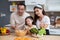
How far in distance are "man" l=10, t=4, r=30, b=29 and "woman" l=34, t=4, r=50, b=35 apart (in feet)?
0.41

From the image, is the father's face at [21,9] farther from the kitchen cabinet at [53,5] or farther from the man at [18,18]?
the kitchen cabinet at [53,5]

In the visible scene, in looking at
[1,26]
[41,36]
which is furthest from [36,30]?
[1,26]

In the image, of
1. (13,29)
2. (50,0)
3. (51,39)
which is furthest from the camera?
(13,29)

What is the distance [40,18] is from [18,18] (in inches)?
10.0

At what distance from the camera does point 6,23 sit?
1.57 meters

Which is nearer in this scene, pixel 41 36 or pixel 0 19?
pixel 41 36

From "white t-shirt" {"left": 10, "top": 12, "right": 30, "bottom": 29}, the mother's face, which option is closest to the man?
"white t-shirt" {"left": 10, "top": 12, "right": 30, "bottom": 29}

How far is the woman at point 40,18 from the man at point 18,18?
0.41 feet

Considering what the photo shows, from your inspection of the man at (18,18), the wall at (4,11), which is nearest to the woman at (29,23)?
the man at (18,18)

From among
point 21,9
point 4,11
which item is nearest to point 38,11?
point 21,9

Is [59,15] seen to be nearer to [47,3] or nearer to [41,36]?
[47,3]

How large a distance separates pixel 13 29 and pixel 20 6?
0.28 metres

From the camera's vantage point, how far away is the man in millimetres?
1550

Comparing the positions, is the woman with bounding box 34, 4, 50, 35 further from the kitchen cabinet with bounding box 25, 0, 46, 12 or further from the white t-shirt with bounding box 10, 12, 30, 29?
the white t-shirt with bounding box 10, 12, 30, 29
